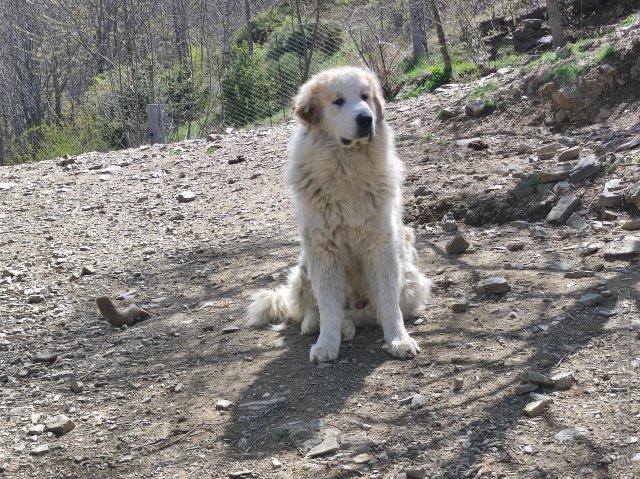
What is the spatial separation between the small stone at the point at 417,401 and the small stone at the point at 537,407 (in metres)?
0.48

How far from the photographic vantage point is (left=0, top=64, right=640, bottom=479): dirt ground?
3.34 m

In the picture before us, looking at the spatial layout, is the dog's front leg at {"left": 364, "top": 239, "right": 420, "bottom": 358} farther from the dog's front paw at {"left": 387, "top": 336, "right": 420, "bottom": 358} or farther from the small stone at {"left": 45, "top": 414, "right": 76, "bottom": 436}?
the small stone at {"left": 45, "top": 414, "right": 76, "bottom": 436}

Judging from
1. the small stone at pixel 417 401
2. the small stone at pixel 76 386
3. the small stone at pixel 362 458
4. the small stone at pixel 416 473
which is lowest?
the small stone at pixel 416 473

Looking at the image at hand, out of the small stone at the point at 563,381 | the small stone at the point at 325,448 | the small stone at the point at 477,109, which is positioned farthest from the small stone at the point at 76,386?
the small stone at the point at 477,109

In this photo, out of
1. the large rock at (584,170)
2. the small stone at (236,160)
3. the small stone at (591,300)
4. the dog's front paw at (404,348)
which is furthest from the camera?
the small stone at (236,160)

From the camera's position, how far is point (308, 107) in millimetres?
4617

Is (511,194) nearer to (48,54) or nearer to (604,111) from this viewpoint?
(604,111)

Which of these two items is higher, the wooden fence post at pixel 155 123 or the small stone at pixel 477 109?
the wooden fence post at pixel 155 123

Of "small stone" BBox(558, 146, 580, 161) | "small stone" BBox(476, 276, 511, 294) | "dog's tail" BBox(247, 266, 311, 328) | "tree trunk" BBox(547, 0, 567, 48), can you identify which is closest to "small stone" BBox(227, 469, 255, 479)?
"dog's tail" BBox(247, 266, 311, 328)

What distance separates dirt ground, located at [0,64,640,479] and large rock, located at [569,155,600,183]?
0.07 m

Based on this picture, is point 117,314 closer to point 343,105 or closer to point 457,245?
point 343,105

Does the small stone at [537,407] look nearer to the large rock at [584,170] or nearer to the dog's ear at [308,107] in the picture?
the dog's ear at [308,107]

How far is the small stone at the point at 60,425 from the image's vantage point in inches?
151

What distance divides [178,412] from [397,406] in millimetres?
1052
